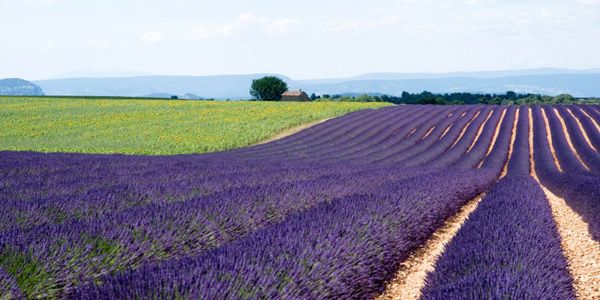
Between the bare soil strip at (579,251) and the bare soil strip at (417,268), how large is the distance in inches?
49.0

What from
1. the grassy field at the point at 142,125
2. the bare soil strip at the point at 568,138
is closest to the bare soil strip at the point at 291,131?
the grassy field at the point at 142,125

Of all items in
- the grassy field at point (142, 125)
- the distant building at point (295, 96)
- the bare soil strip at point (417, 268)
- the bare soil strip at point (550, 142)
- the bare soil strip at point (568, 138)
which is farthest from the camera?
the distant building at point (295, 96)

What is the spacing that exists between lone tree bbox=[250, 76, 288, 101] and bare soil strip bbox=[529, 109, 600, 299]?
258 feet

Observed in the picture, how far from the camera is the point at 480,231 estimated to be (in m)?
5.68

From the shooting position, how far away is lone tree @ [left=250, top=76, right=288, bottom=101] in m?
88.6

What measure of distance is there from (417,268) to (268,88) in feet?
275

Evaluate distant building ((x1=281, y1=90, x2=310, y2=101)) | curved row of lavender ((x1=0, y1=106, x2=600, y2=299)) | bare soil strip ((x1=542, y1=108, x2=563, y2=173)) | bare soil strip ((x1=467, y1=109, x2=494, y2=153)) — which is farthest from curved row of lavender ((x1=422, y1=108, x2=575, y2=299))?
distant building ((x1=281, y1=90, x2=310, y2=101))

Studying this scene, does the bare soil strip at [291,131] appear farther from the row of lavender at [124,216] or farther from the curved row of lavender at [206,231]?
the row of lavender at [124,216]

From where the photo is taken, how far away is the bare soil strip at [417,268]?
509cm

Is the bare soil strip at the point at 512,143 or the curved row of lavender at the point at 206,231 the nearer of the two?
the curved row of lavender at the point at 206,231

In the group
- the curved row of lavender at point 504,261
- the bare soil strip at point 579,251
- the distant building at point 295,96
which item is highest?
the curved row of lavender at point 504,261

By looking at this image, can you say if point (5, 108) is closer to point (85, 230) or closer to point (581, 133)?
point (581, 133)

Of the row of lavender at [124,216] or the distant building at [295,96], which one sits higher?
the row of lavender at [124,216]

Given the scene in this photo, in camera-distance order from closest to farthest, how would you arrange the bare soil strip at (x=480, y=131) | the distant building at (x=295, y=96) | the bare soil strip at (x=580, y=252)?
the bare soil strip at (x=580, y=252) → the bare soil strip at (x=480, y=131) → the distant building at (x=295, y=96)
